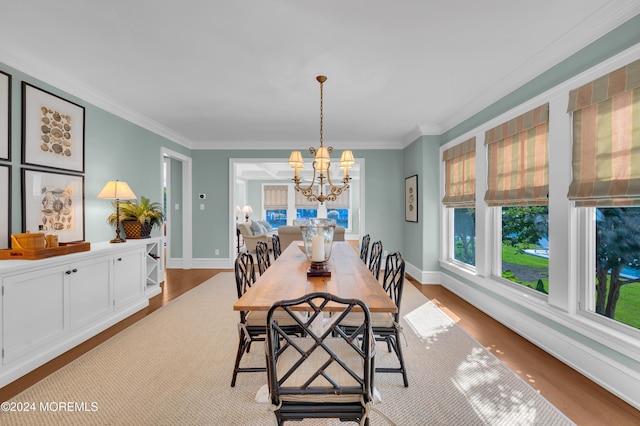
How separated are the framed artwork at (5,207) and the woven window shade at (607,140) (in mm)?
4513

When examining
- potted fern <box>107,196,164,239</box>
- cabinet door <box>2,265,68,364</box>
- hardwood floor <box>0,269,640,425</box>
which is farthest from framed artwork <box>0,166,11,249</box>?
potted fern <box>107,196,164,239</box>

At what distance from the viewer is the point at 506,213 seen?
337cm

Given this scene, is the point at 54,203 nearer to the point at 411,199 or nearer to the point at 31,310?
the point at 31,310

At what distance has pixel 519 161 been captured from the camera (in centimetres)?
298

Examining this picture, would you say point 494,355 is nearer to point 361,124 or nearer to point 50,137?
point 361,124

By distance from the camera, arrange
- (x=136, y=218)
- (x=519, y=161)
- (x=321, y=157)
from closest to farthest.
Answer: (x=519, y=161)
(x=321, y=157)
(x=136, y=218)

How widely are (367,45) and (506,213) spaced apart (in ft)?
7.79

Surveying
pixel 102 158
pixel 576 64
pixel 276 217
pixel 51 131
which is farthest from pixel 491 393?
pixel 276 217

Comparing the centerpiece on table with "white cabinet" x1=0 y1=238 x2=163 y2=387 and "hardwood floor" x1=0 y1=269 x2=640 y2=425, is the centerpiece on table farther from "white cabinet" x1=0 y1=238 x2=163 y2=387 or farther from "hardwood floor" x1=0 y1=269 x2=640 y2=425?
"white cabinet" x1=0 y1=238 x2=163 y2=387


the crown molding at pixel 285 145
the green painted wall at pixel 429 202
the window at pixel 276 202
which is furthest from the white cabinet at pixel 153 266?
the window at pixel 276 202

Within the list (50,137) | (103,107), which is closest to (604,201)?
(50,137)

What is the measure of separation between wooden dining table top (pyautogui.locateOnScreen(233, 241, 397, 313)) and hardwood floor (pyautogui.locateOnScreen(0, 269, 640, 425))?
1.41 m

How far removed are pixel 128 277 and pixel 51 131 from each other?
1.65 m

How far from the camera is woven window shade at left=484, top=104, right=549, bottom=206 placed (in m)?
2.69
